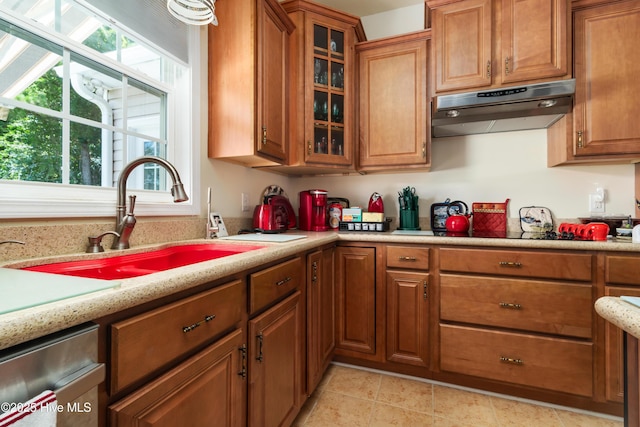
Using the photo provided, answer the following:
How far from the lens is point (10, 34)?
971 millimetres

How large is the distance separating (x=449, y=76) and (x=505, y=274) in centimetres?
130


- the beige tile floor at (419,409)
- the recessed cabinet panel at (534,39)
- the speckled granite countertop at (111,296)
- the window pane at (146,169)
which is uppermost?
the recessed cabinet panel at (534,39)

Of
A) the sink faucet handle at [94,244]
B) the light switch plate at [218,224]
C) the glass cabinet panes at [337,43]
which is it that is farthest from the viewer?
the glass cabinet panes at [337,43]

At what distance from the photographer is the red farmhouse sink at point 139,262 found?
3.03 feet

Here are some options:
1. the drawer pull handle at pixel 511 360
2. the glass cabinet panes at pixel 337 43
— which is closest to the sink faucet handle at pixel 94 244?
the glass cabinet panes at pixel 337 43

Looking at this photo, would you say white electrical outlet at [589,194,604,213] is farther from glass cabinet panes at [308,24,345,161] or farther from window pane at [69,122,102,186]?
window pane at [69,122,102,186]

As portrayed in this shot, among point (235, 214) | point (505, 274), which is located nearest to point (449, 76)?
point (505, 274)

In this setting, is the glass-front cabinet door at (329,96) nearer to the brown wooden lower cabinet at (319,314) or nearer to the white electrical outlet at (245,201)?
the white electrical outlet at (245,201)

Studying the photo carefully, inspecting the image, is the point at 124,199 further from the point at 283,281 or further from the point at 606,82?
the point at 606,82

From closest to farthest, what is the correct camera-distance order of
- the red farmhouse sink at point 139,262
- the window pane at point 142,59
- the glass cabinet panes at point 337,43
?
1. the red farmhouse sink at point 139,262
2. the window pane at point 142,59
3. the glass cabinet panes at point 337,43

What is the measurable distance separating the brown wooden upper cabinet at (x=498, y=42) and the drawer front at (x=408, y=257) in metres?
1.09

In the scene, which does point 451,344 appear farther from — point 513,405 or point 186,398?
point 186,398

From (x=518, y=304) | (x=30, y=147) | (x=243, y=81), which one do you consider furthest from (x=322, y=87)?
(x=518, y=304)

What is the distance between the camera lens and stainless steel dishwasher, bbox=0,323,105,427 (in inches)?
15.3
